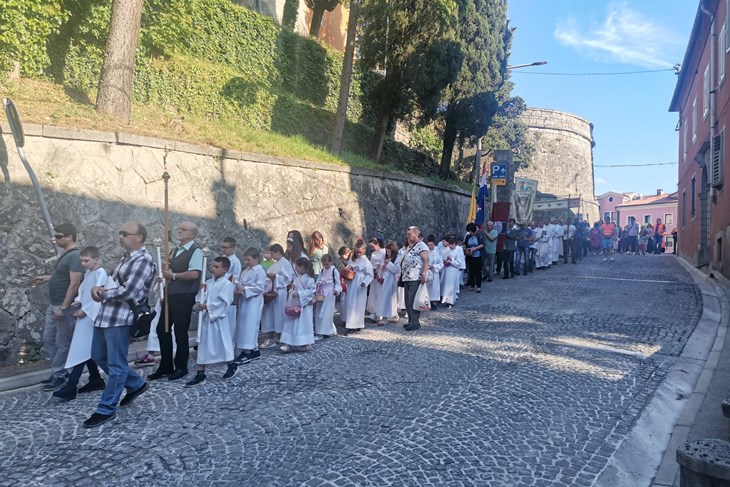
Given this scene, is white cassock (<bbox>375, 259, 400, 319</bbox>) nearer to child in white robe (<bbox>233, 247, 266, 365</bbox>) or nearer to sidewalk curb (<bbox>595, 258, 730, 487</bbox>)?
child in white robe (<bbox>233, 247, 266, 365</bbox>)

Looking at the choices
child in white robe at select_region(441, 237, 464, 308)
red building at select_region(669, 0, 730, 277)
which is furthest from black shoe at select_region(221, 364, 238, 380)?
red building at select_region(669, 0, 730, 277)

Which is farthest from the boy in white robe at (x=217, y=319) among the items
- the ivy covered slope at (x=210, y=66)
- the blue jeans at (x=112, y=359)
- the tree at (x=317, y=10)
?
the tree at (x=317, y=10)

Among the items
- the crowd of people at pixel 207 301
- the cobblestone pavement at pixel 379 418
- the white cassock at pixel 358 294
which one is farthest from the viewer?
the white cassock at pixel 358 294

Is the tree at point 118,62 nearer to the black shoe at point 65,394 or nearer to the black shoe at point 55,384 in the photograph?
the black shoe at point 55,384

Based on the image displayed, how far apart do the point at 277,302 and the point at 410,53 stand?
1305cm

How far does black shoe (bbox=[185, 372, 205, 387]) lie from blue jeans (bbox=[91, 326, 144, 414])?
1047 mm

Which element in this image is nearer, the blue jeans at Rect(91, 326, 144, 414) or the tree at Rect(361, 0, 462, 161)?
the blue jeans at Rect(91, 326, 144, 414)

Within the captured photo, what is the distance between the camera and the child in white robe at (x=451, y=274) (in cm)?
1191

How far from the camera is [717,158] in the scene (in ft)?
51.0

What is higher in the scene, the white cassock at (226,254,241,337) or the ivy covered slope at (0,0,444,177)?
the ivy covered slope at (0,0,444,177)

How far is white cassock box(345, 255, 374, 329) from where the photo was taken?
9.23 metres

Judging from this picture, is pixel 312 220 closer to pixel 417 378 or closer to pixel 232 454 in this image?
pixel 417 378

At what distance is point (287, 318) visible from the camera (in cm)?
776

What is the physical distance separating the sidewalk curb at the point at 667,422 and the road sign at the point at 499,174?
441 inches
